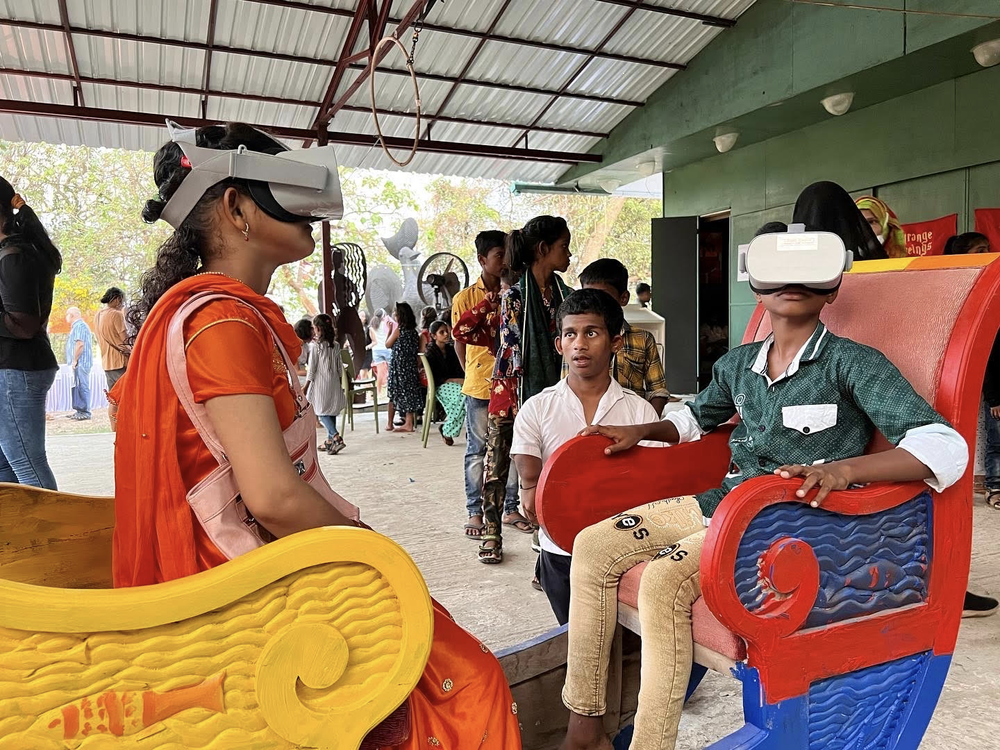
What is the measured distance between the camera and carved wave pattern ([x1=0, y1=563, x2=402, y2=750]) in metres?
0.74

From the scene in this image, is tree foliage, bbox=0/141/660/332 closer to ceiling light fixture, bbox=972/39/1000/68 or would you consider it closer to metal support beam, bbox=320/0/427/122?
metal support beam, bbox=320/0/427/122

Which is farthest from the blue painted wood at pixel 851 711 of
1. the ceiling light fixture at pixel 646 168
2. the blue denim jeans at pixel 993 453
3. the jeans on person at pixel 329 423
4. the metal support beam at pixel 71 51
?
the ceiling light fixture at pixel 646 168

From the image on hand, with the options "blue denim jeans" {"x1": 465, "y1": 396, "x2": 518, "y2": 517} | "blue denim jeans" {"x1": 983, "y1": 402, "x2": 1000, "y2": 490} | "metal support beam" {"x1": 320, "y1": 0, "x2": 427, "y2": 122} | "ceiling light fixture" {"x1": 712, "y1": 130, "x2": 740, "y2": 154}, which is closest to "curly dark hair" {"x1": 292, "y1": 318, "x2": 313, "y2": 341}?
"metal support beam" {"x1": 320, "y1": 0, "x2": 427, "y2": 122}

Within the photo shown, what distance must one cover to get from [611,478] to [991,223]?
638 centimetres

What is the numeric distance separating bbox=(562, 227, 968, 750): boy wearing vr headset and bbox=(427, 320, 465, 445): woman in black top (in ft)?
16.0

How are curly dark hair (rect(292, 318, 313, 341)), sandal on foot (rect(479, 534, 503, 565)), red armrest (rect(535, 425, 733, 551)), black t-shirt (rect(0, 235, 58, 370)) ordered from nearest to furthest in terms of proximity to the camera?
red armrest (rect(535, 425, 733, 551)), black t-shirt (rect(0, 235, 58, 370)), sandal on foot (rect(479, 534, 503, 565)), curly dark hair (rect(292, 318, 313, 341))

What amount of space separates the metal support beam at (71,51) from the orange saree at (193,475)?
306 inches

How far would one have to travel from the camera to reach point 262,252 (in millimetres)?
1142

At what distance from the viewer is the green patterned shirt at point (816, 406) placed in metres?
1.36

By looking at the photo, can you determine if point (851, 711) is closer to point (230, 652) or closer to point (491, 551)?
point (230, 652)

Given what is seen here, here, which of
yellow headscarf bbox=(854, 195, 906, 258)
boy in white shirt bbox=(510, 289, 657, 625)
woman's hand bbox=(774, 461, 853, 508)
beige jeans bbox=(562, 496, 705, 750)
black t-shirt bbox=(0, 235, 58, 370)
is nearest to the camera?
woman's hand bbox=(774, 461, 853, 508)

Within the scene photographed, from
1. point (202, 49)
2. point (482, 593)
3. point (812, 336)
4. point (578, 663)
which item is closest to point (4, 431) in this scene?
point (482, 593)

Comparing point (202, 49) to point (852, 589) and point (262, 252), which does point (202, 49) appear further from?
point (852, 589)

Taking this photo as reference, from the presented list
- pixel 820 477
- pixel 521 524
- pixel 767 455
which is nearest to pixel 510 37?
pixel 521 524
